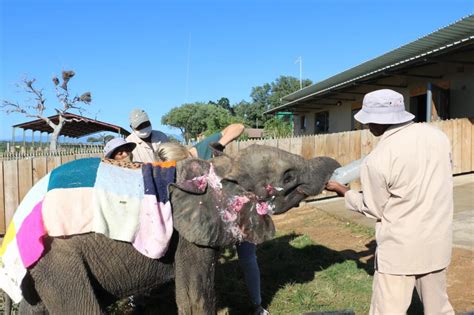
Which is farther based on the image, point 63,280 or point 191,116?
point 191,116

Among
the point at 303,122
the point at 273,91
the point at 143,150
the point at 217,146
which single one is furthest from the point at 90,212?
the point at 273,91

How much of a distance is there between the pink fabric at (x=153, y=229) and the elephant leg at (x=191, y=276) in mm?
214

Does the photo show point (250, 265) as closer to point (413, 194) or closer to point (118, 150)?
point (118, 150)

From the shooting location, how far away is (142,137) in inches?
173

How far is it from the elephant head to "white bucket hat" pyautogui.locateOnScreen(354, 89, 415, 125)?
72 cm

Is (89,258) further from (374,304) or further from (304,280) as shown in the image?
(304,280)

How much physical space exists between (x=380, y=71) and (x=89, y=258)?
40.1ft

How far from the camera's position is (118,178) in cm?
302

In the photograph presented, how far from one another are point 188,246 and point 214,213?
30cm

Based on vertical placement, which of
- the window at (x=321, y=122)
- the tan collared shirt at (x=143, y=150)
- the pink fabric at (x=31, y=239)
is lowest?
the pink fabric at (x=31, y=239)

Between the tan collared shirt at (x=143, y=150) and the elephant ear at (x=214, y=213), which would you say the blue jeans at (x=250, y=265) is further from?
the tan collared shirt at (x=143, y=150)

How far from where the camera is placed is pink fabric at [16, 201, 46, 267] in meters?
2.66

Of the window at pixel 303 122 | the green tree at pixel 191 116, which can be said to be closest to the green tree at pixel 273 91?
the green tree at pixel 191 116

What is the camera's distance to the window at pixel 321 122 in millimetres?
23547
